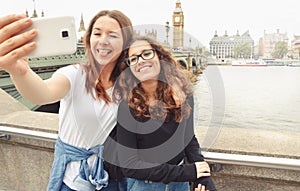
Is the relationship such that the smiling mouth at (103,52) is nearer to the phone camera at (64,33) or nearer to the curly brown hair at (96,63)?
the curly brown hair at (96,63)

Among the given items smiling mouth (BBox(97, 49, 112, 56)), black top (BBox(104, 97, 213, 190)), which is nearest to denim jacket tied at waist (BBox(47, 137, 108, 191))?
black top (BBox(104, 97, 213, 190))

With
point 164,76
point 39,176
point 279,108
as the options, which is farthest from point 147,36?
point 279,108

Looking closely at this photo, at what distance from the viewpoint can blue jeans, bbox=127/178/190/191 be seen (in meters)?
1.26

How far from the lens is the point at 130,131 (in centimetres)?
117

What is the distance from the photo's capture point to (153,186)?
1.26 meters

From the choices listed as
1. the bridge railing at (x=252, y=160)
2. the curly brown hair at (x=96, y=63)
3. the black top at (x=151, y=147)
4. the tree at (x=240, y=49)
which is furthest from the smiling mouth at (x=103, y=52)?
the tree at (x=240, y=49)

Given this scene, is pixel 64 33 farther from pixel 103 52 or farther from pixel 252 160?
pixel 252 160

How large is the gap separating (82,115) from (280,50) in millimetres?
23580

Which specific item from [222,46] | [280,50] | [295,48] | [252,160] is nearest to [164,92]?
[252,160]

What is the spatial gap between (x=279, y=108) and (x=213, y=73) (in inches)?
644

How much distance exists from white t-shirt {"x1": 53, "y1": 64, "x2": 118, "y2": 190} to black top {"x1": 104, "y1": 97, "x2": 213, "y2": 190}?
0.22ft

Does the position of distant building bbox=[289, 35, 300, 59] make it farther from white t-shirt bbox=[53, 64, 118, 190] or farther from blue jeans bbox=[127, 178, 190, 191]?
white t-shirt bbox=[53, 64, 118, 190]

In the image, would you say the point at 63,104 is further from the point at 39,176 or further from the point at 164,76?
the point at 39,176

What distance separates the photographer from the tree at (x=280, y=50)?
Answer: 22.1 metres
